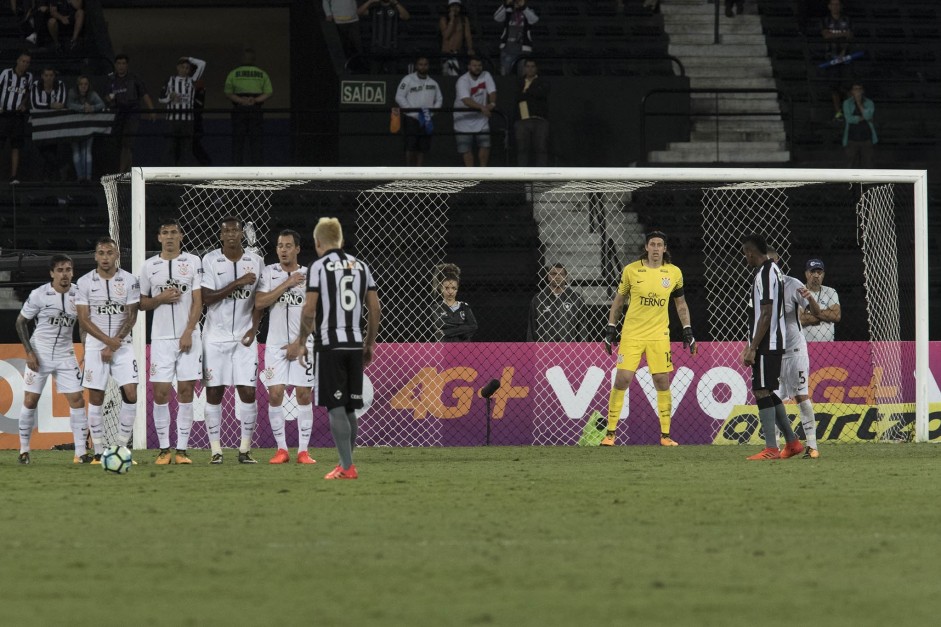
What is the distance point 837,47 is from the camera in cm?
2427

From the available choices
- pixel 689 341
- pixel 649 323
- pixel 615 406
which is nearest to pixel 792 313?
pixel 689 341

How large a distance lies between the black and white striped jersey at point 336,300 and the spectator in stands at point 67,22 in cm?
1447

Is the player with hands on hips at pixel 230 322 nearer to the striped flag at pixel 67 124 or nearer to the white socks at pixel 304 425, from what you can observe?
the white socks at pixel 304 425

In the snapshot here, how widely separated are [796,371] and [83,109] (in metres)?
11.7

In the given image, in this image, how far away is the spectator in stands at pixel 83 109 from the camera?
2117 centimetres

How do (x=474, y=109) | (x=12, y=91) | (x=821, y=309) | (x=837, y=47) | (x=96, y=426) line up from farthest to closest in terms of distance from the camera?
(x=837, y=47) → (x=12, y=91) → (x=474, y=109) → (x=821, y=309) → (x=96, y=426)

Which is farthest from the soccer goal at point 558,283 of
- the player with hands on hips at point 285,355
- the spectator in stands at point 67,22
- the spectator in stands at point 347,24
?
the spectator in stands at point 67,22

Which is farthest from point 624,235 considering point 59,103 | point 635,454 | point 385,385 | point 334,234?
point 334,234

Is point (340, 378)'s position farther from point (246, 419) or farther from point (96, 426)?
point (96, 426)

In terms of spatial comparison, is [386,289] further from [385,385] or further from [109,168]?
[109,168]

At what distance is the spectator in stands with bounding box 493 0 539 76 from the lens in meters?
22.9

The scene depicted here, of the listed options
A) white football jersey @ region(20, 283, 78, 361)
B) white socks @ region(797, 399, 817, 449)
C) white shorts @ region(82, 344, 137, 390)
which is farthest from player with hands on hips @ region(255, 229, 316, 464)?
white socks @ region(797, 399, 817, 449)

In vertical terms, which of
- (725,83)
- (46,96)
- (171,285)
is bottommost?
(171,285)

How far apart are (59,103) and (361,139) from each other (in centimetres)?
433
